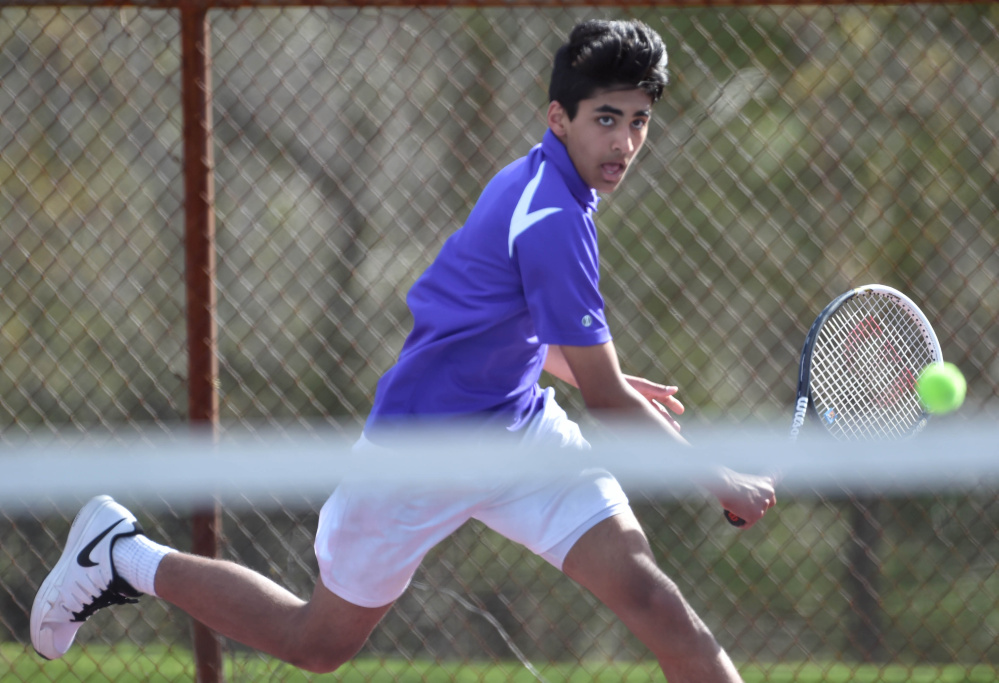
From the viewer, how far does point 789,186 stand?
316 inches

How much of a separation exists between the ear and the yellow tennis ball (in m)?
0.99

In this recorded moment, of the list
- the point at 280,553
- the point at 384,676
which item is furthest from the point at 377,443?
the point at 280,553

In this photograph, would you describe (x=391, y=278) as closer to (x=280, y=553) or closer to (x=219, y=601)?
(x=280, y=553)

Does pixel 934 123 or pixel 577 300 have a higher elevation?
pixel 577 300

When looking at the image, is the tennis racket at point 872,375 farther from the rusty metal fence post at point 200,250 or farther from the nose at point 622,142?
the rusty metal fence post at point 200,250

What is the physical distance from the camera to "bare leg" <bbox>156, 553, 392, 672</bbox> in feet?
7.56

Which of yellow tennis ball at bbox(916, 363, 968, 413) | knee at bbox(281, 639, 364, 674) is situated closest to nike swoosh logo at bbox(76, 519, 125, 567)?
knee at bbox(281, 639, 364, 674)

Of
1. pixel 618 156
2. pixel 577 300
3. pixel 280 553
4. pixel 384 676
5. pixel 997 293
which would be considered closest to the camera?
pixel 577 300

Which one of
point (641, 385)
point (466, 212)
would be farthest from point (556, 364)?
point (466, 212)

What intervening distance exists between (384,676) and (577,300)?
197 centimetres

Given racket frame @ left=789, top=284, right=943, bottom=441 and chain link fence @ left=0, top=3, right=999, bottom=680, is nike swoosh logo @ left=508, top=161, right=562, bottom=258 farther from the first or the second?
chain link fence @ left=0, top=3, right=999, bottom=680

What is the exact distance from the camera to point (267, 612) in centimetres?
237

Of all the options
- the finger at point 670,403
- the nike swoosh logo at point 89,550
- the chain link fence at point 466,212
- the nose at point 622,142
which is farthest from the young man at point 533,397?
the chain link fence at point 466,212

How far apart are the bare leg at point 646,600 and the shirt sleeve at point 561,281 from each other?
1.29 feet
